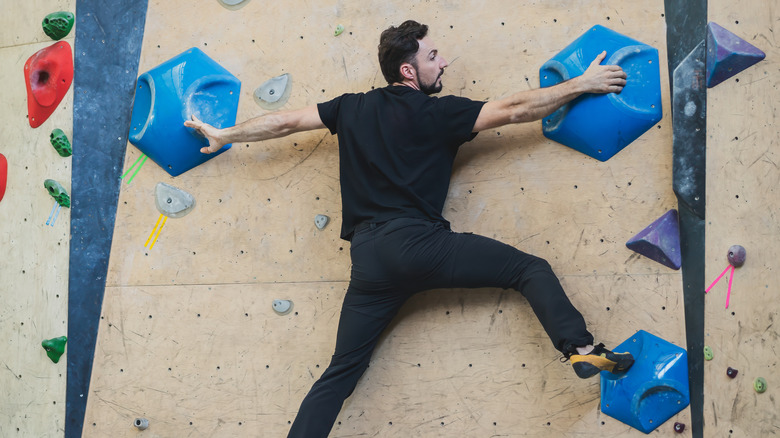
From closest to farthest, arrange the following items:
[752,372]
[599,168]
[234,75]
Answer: [752,372] → [599,168] → [234,75]

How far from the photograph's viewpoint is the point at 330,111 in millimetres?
2705

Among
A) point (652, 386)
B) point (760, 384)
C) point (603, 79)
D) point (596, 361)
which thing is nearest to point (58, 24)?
point (603, 79)

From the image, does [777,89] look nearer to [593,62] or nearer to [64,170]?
[593,62]

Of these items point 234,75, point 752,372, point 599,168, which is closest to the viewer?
point 752,372

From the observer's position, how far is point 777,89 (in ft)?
8.07

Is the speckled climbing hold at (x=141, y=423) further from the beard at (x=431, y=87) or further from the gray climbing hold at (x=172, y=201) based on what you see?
the beard at (x=431, y=87)

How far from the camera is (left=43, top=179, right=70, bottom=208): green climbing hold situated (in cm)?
312

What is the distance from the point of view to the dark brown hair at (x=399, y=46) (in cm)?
262

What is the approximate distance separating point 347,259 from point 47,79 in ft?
5.36

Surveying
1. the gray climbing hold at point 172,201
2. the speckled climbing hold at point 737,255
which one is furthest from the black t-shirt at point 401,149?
the speckled climbing hold at point 737,255

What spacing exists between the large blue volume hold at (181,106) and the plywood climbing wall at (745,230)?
1.90 metres

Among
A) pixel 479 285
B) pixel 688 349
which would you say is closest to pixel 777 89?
pixel 688 349

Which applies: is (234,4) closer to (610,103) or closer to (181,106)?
(181,106)

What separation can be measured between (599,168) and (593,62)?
1.26ft
